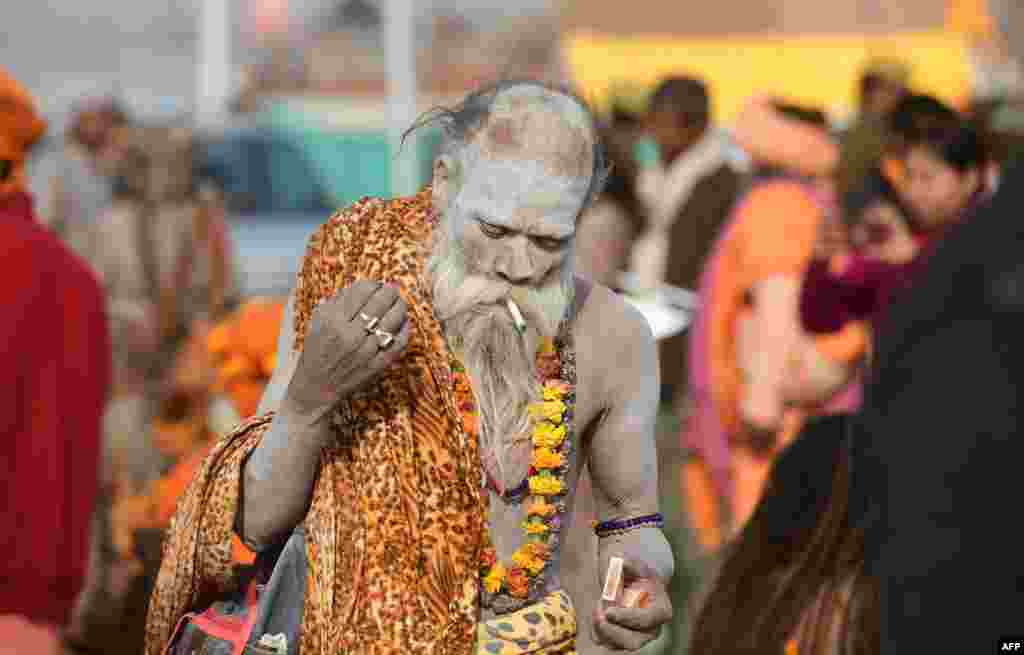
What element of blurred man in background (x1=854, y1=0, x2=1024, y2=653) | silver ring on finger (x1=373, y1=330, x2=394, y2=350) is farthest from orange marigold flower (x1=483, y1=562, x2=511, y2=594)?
blurred man in background (x1=854, y1=0, x2=1024, y2=653)

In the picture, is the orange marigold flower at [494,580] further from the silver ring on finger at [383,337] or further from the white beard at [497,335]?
the silver ring on finger at [383,337]

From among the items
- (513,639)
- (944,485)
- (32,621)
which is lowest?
(32,621)

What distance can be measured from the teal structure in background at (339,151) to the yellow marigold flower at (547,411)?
538 inches

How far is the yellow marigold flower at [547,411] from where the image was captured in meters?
3.63

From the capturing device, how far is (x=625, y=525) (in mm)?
3764

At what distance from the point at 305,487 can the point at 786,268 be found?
4.77 m

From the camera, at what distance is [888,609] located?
235 cm

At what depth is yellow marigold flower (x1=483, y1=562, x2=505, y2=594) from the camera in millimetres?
3584

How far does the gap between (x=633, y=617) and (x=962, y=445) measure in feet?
4.43

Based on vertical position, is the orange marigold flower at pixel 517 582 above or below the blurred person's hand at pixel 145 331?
above

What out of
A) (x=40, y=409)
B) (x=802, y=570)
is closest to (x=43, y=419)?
(x=40, y=409)

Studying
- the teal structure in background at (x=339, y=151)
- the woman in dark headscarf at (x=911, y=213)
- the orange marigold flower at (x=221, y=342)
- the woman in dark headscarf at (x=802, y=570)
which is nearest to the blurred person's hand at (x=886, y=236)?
the woman in dark headscarf at (x=911, y=213)

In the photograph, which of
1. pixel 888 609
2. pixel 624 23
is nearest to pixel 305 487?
pixel 888 609

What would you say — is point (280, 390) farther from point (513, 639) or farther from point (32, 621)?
point (32, 621)
